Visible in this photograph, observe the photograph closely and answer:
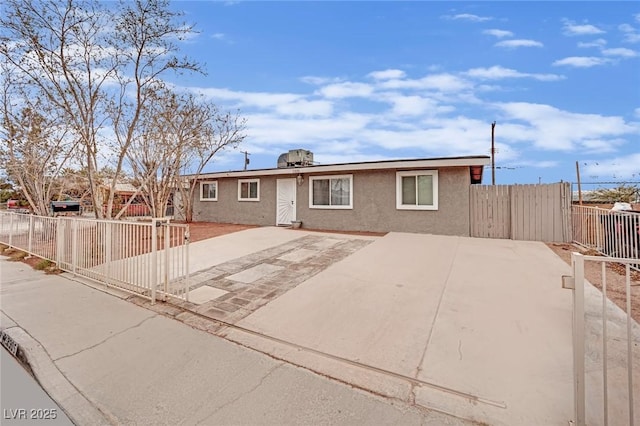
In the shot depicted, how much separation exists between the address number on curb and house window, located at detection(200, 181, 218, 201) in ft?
39.5

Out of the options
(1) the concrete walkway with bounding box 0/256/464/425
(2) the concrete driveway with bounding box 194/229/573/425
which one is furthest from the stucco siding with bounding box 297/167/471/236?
(1) the concrete walkway with bounding box 0/256/464/425

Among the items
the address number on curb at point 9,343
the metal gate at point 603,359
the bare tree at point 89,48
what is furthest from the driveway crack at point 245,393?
the bare tree at point 89,48

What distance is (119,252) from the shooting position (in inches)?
195

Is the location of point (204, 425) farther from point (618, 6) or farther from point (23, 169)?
point (23, 169)

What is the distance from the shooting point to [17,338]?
3436 mm

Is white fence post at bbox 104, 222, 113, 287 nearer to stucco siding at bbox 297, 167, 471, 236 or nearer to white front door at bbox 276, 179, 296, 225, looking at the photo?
stucco siding at bbox 297, 167, 471, 236

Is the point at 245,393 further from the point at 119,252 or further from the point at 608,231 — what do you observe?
the point at 608,231

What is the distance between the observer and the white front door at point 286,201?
42.8 feet

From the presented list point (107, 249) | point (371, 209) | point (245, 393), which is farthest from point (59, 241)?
point (371, 209)

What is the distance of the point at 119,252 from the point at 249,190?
31.1 ft

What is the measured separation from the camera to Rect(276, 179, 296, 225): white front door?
13.0 metres

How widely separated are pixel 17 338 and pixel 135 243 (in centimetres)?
172

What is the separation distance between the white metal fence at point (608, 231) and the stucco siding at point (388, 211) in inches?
116

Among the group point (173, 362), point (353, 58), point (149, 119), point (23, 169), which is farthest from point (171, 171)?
point (173, 362)
